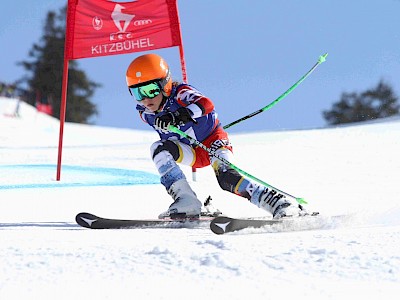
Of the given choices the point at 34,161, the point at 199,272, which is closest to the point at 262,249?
the point at 199,272

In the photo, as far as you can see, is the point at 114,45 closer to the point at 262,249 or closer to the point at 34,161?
the point at 34,161

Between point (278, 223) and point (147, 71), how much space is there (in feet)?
3.80

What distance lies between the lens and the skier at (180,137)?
11.6ft

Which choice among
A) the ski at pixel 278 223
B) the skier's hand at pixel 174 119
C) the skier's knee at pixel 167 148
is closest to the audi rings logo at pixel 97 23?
the skier's knee at pixel 167 148

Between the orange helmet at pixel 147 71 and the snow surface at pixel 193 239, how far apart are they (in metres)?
0.90

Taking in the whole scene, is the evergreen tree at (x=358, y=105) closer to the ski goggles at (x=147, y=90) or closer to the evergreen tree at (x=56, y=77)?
the evergreen tree at (x=56, y=77)

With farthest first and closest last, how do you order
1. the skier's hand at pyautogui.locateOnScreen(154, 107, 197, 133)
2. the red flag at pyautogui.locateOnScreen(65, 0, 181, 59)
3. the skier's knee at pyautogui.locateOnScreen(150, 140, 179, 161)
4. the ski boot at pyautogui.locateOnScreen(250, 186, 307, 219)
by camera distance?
the red flag at pyautogui.locateOnScreen(65, 0, 181, 59) → the skier's knee at pyautogui.locateOnScreen(150, 140, 179, 161) → the skier's hand at pyautogui.locateOnScreen(154, 107, 197, 133) → the ski boot at pyautogui.locateOnScreen(250, 186, 307, 219)

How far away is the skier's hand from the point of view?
11.6ft

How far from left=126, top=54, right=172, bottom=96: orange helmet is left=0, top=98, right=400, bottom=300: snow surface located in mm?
903

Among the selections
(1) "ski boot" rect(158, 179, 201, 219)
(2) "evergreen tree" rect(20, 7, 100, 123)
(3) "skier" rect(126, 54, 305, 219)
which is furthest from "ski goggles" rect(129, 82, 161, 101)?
(2) "evergreen tree" rect(20, 7, 100, 123)

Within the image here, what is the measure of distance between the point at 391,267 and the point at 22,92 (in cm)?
3476

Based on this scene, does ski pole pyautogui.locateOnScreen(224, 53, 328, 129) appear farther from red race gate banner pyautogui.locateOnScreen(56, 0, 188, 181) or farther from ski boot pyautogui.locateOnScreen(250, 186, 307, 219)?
red race gate banner pyautogui.locateOnScreen(56, 0, 188, 181)

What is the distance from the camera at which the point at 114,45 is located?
616cm

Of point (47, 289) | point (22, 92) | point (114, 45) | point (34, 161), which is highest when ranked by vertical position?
point (22, 92)
